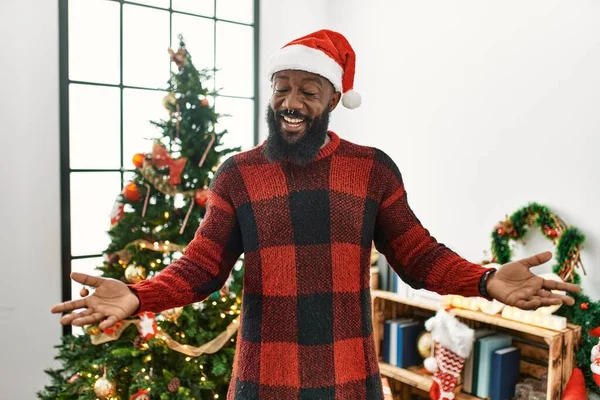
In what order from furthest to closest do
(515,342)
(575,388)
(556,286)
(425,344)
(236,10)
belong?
(236,10) < (425,344) < (515,342) < (575,388) < (556,286)

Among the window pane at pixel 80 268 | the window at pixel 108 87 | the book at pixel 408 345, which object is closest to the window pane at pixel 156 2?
the window at pixel 108 87

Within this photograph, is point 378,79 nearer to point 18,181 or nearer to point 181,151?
point 181,151

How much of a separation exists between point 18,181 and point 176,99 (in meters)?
0.91

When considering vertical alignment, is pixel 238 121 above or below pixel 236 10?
below

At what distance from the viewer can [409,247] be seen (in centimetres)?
122

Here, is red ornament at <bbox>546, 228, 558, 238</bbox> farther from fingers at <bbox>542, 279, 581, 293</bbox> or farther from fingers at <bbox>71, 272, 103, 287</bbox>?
fingers at <bbox>71, 272, 103, 287</bbox>

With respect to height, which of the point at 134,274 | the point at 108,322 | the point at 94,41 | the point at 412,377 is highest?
the point at 94,41

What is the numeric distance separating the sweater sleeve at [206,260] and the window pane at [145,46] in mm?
1916

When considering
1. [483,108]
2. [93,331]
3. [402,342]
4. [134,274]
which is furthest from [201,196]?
[483,108]

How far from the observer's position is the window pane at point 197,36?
3.02 metres

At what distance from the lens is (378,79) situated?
2.93 meters

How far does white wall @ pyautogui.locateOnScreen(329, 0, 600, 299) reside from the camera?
2.01 metres

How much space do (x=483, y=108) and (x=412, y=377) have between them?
1.27m

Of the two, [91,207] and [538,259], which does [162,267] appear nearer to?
[91,207]
